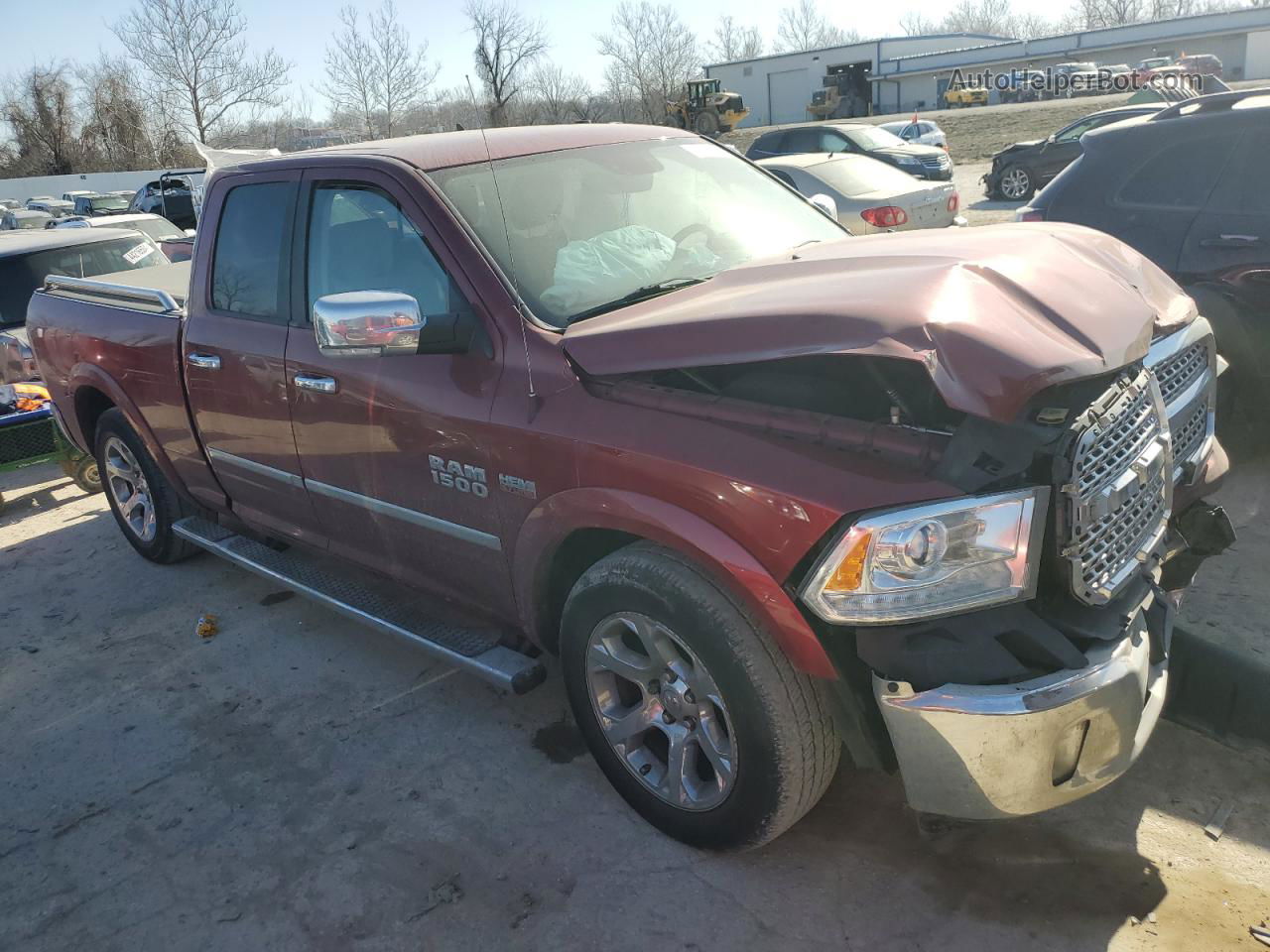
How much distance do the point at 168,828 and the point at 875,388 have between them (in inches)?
104

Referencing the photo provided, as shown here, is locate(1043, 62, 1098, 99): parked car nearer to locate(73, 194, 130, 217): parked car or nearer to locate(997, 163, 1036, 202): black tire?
locate(997, 163, 1036, 202): black tire

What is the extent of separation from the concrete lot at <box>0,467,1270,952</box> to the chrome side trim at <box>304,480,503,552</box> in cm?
79

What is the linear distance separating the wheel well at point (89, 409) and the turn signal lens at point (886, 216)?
8390 mm

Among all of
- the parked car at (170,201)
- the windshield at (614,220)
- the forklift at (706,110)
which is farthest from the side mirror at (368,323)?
the forklift at (706,110)

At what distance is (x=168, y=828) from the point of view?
3271 mm

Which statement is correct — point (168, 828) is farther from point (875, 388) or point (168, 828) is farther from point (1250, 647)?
point (1250, 647)

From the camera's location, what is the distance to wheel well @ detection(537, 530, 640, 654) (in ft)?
9.73

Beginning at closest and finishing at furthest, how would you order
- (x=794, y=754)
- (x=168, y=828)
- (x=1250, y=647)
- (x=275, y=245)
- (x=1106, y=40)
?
(x=794, y=754) < (x=168, y=828) < (x=1250, y=647) < (x=275, y=245) < (x=1106, y=40)

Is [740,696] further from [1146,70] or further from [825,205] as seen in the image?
[1146,70]

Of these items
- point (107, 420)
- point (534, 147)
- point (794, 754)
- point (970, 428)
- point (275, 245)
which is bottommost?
point (794, 754)

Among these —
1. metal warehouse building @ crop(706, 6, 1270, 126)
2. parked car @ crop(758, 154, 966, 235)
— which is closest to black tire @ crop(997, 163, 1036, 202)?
parked car @ crop(758, 154, 966, 235)

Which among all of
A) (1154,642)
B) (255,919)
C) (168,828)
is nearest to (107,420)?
(168,828)

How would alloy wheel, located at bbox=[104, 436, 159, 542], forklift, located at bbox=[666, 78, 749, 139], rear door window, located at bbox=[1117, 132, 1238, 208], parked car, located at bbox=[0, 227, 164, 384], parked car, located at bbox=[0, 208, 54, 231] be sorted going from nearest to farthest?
rear door window, located at bbox=[1117, 132, 1238, 208], alloy wheel, located at bbox=[104, 436, 159, 542], parked car, located at bbox=[0, 227, 164, 384], parked car, located at bbox=[0, 208, 54, 231], forklift, located at bbox=[666, 78, 749, 139]

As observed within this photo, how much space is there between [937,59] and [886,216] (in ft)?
Answer: 217
